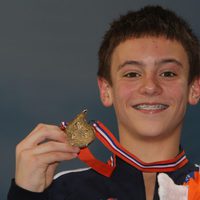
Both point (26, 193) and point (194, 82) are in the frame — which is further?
point (194, 82)

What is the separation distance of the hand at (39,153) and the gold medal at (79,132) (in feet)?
0.15

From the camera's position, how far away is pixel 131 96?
411cm

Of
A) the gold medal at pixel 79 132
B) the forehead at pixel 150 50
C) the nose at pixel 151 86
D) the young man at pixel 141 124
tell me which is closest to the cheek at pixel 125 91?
the young man at pixel 141 124

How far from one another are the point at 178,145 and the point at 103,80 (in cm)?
91

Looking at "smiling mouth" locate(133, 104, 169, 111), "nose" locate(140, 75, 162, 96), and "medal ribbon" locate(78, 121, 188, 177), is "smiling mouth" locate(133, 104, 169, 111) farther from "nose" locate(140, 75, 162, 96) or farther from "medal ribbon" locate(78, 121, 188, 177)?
"medal ribbon" locate(78, 121, 188, 177)

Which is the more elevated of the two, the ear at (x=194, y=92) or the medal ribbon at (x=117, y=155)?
the ear at (x=194, y=92)

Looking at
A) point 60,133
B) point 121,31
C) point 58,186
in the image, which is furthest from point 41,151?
point 121,31

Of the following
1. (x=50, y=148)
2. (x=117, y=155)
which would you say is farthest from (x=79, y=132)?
(x=117, y=155)

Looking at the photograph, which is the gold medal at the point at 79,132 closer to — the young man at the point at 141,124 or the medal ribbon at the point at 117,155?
the young man at the point at 141,124

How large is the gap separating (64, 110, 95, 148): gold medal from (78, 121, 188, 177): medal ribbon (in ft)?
0.58

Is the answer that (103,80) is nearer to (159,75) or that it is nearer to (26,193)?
(159,75)

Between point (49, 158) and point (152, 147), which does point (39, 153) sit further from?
point (152, 147)

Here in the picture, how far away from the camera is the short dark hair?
14.4 feet

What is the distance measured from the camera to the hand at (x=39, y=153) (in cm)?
363
